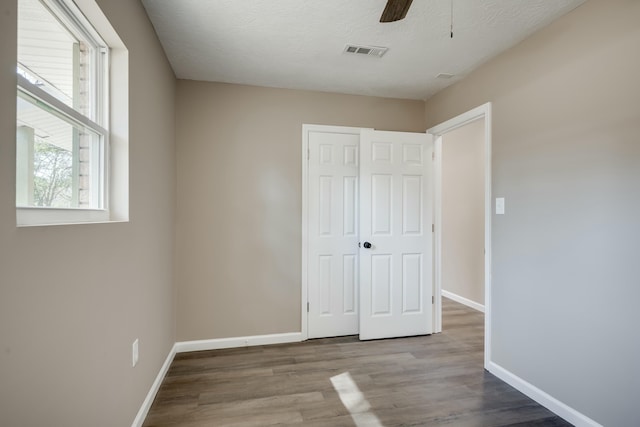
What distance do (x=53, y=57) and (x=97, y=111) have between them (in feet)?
1.27

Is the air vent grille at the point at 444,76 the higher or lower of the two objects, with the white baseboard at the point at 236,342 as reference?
higher

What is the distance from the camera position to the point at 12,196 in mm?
809

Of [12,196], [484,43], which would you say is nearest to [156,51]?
[12,196]

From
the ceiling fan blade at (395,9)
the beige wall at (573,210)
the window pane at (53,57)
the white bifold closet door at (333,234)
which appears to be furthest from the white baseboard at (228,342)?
the ceiling fan blade at (395,9)

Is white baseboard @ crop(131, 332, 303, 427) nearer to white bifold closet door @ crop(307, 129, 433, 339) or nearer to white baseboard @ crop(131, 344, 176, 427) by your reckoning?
white baseboard @ crop(131, 344, 176, 427)

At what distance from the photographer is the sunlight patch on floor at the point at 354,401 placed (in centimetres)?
187

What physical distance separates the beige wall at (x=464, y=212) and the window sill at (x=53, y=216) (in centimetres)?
414

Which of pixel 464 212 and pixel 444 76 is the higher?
pixel 444 76

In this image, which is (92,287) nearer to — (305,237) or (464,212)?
(305,237)

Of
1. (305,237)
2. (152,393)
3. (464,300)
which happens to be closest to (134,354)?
(152,393)

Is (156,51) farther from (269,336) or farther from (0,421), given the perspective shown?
(269,336)

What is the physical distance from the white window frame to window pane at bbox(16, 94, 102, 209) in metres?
0.02

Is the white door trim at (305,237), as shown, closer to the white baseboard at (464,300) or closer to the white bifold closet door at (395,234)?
the white bifold closet door at (395,234)

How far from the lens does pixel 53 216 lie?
1083mm
